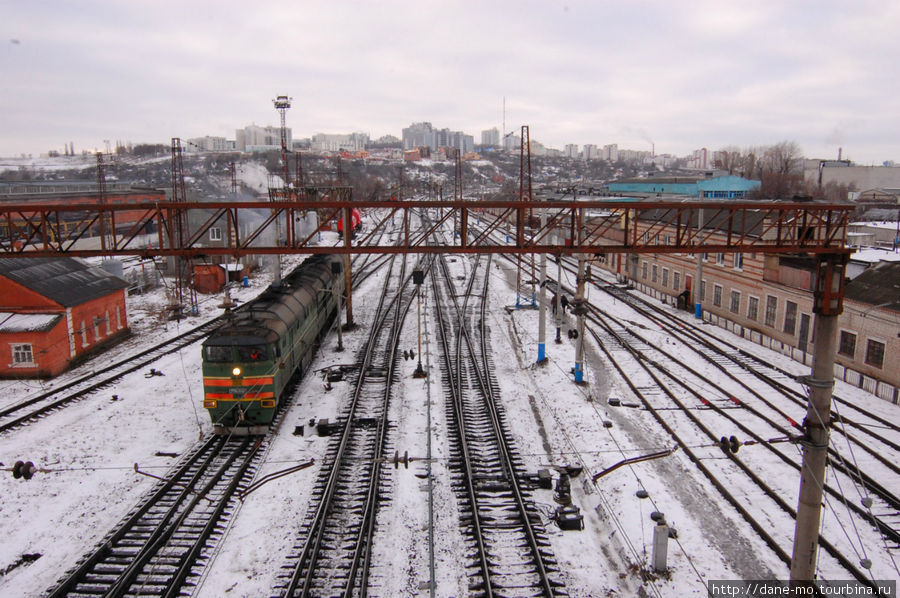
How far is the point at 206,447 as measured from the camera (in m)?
15.8

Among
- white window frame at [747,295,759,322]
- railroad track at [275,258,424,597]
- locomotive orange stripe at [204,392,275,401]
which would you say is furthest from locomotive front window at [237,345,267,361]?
white window frame at [747,295,759,322]

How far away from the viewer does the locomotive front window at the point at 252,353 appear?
50.7 feet

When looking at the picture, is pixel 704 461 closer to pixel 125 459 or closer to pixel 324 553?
pixel 324 553

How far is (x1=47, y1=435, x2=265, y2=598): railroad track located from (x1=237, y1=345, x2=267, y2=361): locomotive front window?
8.37ft

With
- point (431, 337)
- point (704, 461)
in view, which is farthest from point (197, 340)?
point (704, 461)

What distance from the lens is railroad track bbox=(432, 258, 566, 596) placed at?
414 inches

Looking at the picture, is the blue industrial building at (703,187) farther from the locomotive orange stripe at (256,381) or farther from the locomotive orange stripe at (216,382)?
the locomotive orange stripe at (216,382)

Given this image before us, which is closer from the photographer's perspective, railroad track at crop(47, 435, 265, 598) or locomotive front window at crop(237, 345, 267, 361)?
railroad track at crop(47, 435, 265, 598)

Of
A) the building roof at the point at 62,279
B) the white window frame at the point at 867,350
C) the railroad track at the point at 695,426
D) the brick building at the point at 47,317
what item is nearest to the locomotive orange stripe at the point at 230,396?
the brick building at the point at 47,317

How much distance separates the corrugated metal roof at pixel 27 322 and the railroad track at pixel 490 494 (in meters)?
15.2

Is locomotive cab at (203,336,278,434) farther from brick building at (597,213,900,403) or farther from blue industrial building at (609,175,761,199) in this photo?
blue industrial building at (609,175,761,199)

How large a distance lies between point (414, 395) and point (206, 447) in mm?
6790

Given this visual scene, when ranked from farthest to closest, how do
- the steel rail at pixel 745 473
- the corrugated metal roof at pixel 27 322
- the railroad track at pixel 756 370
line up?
the corrugated metal roof at pixel 27 322 < the railroad track at pixel 756 370 < the steel rail at pixel 745 473

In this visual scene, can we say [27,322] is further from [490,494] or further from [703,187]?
[703,187]
